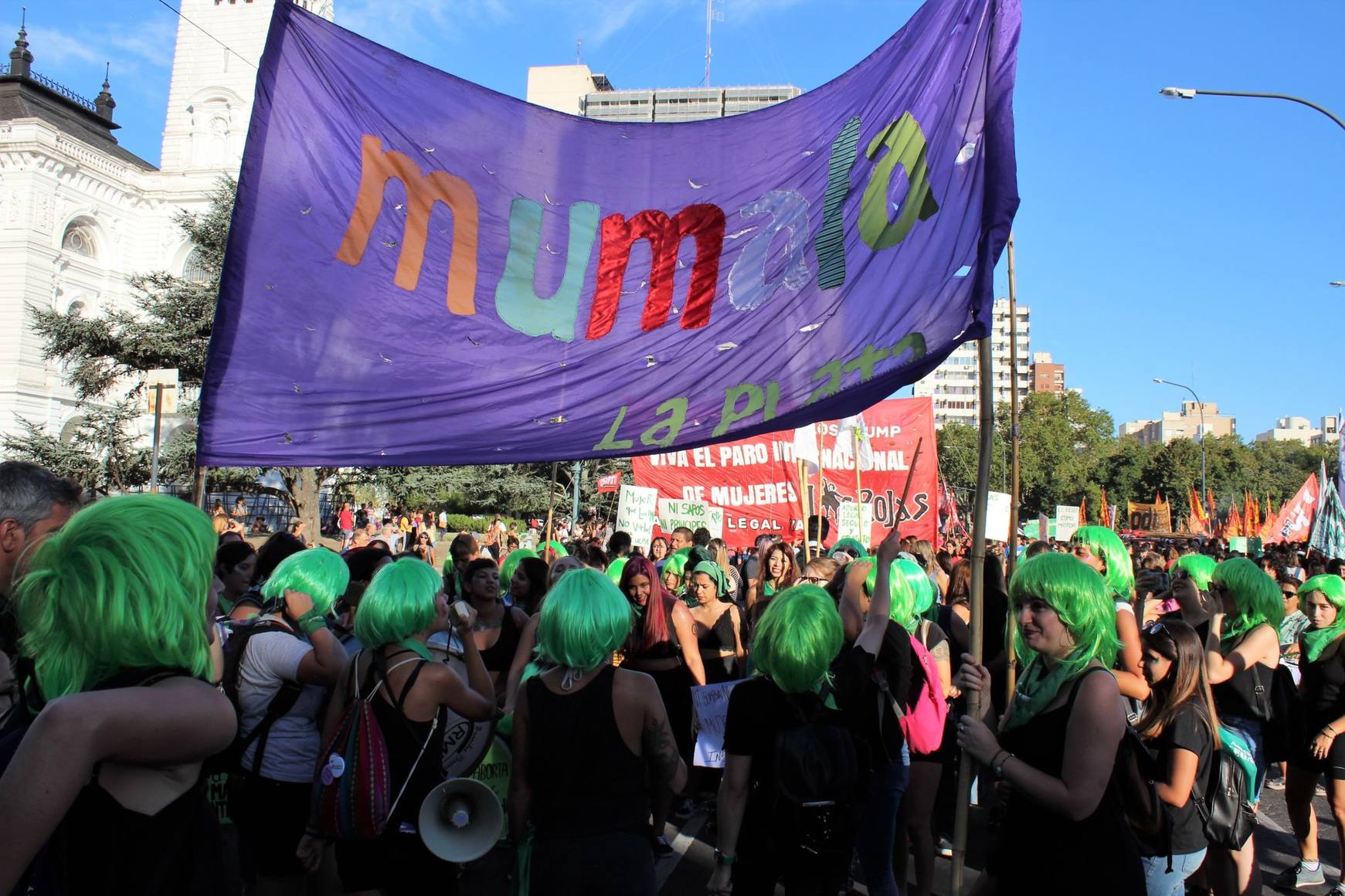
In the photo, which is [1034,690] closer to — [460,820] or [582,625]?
[582,625]

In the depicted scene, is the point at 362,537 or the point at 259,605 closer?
the point at 259,605

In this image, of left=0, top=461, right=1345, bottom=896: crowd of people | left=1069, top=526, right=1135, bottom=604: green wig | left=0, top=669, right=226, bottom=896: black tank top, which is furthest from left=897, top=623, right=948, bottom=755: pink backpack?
left=0, top=669, right=226, bottom=896: black tank top

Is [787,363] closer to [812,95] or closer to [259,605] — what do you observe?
[812,95]

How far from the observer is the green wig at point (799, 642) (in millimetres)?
3428

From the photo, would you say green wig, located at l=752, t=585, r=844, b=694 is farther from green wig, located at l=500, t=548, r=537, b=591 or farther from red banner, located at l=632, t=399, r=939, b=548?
red banner, located at l=632, t=399, r=939, b=548

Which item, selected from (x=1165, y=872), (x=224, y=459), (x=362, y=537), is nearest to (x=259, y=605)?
(x=224, y=459)

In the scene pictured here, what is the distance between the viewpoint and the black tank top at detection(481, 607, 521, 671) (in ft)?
19.4

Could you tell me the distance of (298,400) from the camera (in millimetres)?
4871

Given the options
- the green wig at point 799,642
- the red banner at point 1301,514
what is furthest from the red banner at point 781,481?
the red banner at point 1301,514

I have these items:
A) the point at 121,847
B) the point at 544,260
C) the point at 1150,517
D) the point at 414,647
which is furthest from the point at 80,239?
the point at 1150,517

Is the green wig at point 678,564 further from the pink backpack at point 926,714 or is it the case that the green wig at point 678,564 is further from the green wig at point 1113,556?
the pink backpack at point 926,714

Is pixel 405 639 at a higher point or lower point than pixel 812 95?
lower

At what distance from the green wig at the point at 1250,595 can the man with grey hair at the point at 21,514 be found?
17.5 feet

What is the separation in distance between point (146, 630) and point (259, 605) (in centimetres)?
283
